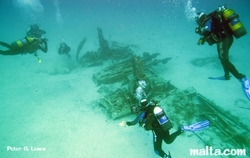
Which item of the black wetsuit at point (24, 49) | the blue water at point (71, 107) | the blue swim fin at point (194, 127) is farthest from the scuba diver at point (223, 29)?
the black wetsuit at point (24, 49)

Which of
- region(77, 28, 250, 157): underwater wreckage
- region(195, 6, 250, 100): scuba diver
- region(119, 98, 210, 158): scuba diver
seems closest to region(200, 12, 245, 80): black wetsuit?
region(195, 6, 250, 100): scuba diver

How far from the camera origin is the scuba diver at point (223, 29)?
4.38 metres

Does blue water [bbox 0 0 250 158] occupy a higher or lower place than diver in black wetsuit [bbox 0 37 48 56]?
lower

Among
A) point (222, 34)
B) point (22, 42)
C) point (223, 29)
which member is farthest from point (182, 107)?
point (22, 42)

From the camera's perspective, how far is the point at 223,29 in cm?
468

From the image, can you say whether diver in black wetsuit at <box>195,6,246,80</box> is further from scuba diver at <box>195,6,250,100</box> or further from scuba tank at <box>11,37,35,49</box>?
scuba tank at <box>11,37,35,49</box>

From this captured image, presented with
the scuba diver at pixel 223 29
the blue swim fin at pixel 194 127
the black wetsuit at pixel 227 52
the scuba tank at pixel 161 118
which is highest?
the scuba diver at pixel 223 29

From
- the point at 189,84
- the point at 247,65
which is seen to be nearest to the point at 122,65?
the point at 189,84

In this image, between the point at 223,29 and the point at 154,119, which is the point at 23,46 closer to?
the point at 154,119

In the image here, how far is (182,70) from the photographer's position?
46.9 ft

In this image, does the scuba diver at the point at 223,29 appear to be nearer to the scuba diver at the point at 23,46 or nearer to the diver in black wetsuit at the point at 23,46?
the scuba diver at the point at 23,46

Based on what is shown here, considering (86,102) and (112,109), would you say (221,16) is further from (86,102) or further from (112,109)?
(86,102)

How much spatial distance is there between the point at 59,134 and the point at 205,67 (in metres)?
12.7

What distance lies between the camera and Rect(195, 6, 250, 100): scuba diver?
4375mm
